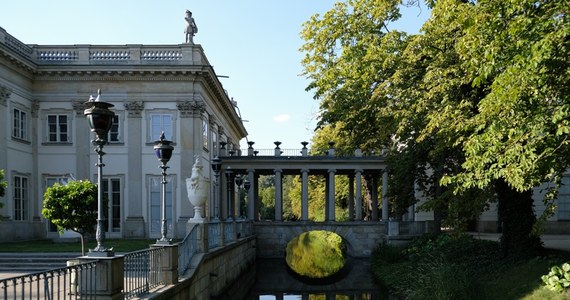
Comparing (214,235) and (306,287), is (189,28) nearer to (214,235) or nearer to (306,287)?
(214,235)

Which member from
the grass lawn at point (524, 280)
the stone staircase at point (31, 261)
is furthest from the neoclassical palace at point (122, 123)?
the grass lawn at point (524, 280)

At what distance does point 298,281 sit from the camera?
1030 inches

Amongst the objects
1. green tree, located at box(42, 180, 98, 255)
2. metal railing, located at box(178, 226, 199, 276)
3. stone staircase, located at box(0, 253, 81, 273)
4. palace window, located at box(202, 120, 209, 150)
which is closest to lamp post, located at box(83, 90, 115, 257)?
metal railing, located at box(178, 226, 199, 276)

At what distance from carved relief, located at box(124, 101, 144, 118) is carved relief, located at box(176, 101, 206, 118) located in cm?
199

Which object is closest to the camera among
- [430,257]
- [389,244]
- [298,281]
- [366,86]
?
[366,86]

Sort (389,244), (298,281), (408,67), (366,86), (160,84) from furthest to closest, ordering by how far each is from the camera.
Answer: (389,244) < (160,84) < (298,281) < (366,86) < (408,67)

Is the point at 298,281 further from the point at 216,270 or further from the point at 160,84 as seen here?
the point at 160,84

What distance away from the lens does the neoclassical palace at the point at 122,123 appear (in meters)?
27.5

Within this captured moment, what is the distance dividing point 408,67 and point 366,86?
1733 mm

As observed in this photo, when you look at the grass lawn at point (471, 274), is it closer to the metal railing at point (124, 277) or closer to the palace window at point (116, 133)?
the metal railing at point (124, 277)

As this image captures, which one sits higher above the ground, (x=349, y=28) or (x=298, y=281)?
(x=349, y=28)

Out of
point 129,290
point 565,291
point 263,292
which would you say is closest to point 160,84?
point 263,292

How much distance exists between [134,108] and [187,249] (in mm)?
15631

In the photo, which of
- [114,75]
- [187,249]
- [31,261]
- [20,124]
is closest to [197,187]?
[187,249]
